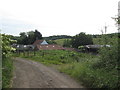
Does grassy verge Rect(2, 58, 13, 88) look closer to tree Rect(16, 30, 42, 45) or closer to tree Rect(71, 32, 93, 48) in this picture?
tree Rect(71, 32, 93, 48)

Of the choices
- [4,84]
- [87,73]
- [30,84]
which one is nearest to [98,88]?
[87,73]

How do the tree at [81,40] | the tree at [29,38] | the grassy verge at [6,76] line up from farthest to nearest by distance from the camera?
the tree at [29,38] < the tree at [81,40] < the grassy verge at [6,76]

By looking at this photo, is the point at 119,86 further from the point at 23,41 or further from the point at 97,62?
the point at 23,41

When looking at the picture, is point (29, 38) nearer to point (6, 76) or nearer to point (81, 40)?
point (81, 40)

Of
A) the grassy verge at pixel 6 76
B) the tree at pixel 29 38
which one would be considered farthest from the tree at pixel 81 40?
the grassy verge at pixel 6 76

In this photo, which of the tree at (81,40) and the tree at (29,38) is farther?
the tree at (29,38)

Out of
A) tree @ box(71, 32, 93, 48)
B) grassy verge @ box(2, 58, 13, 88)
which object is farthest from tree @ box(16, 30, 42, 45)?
grassy verge @ box(2, 58, 13, 88)

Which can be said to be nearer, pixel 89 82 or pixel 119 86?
pixel 119 86

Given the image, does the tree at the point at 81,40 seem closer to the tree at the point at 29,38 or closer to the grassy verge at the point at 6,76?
the tree at the point at 29,38

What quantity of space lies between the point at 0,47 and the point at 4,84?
4473mm

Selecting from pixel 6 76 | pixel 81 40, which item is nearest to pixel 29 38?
pixel 81 40

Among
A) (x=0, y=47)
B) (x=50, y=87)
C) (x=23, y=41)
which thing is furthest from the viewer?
(x=23, y=41)

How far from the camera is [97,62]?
30.9 ft

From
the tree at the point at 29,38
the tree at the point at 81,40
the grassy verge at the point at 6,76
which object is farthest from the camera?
the tree at the point at 29,38
